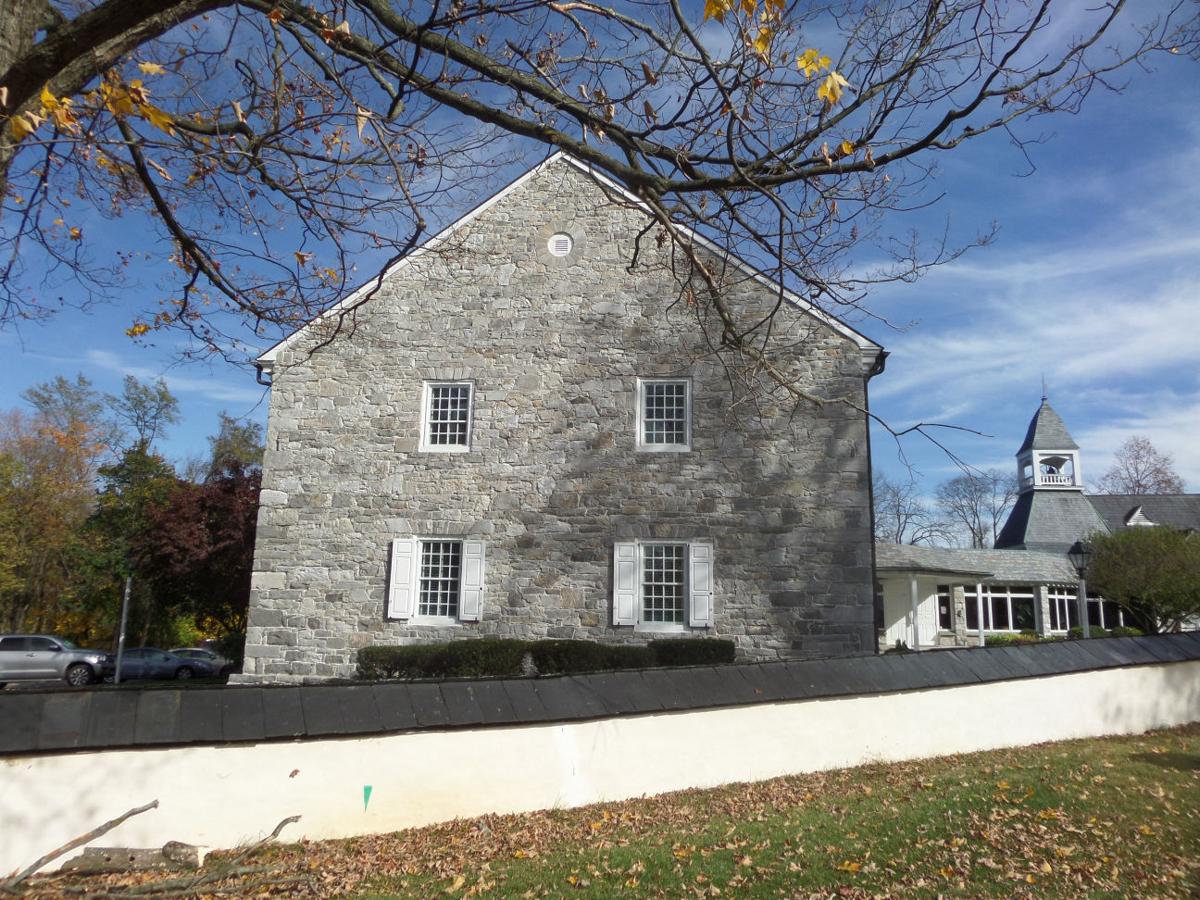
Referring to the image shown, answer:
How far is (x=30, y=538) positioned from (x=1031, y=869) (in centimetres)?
→ 3738

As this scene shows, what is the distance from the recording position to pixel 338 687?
598 centimetres

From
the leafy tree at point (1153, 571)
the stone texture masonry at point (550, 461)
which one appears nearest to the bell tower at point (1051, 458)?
the leafy tree at point (1153, 571)

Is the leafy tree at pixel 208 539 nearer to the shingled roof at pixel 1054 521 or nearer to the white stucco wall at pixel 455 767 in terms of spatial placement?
the white stucco wall at pixel 455 767

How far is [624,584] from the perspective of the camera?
46.5 feet

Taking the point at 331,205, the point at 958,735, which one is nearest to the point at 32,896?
the point at 331,205

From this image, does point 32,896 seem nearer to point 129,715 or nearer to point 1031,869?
point 129,715

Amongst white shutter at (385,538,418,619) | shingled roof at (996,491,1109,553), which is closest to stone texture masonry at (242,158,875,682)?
white shutter at (385,538,418,619)

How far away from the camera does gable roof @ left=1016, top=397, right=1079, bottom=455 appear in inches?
1624

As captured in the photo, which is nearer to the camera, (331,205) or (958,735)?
(331,205)

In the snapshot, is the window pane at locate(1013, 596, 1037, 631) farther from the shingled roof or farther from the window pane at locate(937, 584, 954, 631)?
the shingled roof

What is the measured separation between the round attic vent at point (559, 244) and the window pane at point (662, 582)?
5.54 meters

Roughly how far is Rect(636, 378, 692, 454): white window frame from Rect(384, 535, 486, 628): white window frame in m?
3.30

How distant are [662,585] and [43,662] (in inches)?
Answer: 695

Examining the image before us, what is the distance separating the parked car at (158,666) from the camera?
82.5 feet
